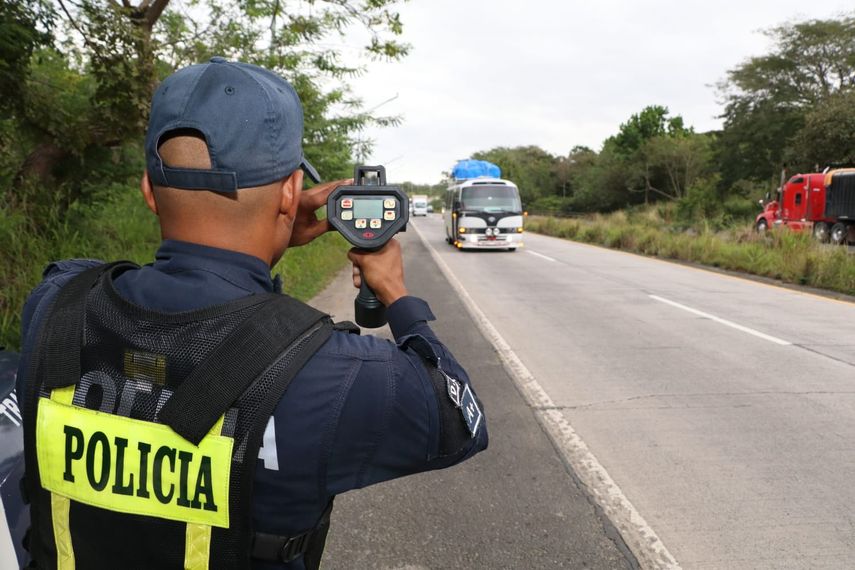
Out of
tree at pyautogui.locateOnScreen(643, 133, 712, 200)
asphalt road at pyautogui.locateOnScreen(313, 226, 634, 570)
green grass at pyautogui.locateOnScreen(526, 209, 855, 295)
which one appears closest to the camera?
asphalt road at pyautogui.locateOnScreen(313, 226, 634, 570)

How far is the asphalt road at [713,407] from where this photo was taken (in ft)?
9.75

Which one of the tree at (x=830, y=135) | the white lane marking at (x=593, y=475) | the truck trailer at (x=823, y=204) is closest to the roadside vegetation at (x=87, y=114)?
the white lane marking at (x=593, y=475)

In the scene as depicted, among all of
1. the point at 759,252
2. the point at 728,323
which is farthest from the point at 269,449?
the point at 759,252

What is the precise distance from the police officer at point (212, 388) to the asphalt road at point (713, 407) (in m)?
2.19

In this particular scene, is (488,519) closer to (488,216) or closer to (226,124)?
(226,124)

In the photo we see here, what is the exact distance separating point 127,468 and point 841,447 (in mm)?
4243

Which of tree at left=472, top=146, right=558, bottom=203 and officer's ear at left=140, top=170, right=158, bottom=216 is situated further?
tree at left=472, top=146, right=558, bottom=203

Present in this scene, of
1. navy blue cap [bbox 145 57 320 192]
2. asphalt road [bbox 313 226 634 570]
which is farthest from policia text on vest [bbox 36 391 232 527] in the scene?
asphalt road [bbox 313 226 634 570]

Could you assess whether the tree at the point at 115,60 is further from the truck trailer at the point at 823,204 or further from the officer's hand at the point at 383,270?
the truck trailer at the point at 823,204

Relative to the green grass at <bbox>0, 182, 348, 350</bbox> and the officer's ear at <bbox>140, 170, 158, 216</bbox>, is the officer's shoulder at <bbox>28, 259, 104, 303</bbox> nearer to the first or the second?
the officer's ear at <bbox>140, 170, 158, 216</bbox>

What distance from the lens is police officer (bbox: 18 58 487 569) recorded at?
1029mm

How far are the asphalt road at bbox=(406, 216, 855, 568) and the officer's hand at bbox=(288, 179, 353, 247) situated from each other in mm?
2261

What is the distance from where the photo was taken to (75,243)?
263 inches

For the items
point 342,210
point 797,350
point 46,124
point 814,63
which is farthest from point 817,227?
point 342,210
